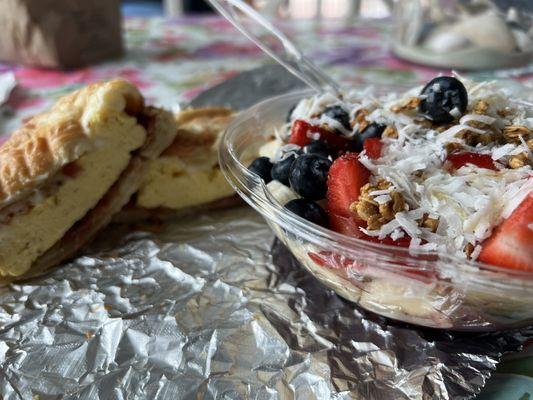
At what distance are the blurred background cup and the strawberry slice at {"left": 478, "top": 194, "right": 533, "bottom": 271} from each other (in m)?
1.61

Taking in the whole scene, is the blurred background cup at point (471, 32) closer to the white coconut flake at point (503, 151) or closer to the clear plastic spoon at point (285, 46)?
the clear plastic spoon at point (285, 46)

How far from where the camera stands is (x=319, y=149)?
1.02 meters

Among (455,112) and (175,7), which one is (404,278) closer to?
(455,112)

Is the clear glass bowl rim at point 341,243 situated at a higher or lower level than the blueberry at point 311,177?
lower

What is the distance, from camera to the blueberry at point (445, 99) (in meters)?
1.01

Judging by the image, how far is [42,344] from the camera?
3.06 ft

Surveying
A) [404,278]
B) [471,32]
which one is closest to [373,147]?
[404,278]

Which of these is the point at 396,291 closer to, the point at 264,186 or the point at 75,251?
the point at 264,186

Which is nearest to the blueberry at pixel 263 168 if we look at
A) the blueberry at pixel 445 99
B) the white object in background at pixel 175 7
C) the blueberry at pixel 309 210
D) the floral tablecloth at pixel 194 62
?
the blueberry at pixel 309 210

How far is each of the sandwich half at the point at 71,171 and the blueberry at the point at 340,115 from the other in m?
0.41

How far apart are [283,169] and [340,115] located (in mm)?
214

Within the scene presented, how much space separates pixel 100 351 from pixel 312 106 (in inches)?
27.0

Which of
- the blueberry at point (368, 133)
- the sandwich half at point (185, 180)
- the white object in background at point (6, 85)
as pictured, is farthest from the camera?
the white object in background at point (6, 85)

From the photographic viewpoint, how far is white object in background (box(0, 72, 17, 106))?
6.34ft
